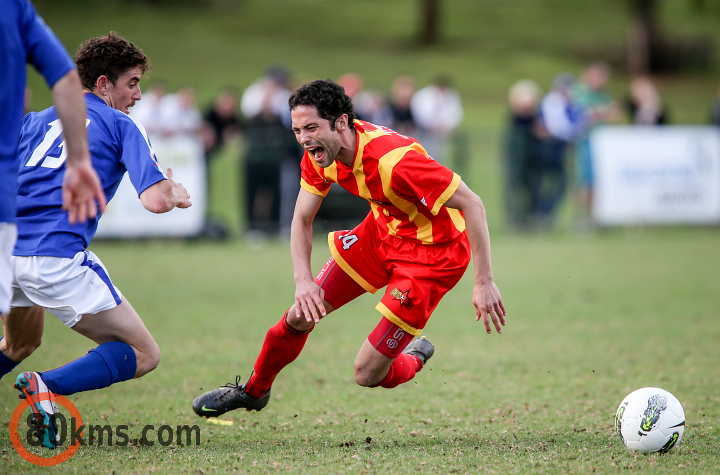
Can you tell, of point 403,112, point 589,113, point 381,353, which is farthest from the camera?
point 589,113

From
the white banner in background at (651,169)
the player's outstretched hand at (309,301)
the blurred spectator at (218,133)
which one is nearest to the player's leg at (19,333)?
the player's outstretched hand at (309,301)

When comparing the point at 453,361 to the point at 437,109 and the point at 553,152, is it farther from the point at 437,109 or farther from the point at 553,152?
the point at 437,109

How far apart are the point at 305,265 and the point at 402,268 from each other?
0.56 meters

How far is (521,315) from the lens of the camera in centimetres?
778

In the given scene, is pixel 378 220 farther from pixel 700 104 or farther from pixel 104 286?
pixel 700 104

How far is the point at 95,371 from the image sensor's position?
12.3 ft

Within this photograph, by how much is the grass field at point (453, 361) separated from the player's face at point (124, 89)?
1.77 m

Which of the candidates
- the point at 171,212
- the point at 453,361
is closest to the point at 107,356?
the point at 453,361

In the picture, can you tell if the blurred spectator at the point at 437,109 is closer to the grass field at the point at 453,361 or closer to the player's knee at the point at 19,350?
the grass field at the point at 453,361

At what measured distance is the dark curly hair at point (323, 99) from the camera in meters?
4.07

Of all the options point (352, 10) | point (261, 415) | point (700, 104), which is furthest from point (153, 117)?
point (352, 10)

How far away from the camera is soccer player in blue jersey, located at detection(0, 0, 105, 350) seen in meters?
3.06

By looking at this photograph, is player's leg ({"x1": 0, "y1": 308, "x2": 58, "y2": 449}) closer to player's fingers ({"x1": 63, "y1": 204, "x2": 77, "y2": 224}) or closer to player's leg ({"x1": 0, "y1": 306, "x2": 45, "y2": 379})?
player's leg ({"x1": 0, "y1": 306, "x2": 45, "y2": 379})

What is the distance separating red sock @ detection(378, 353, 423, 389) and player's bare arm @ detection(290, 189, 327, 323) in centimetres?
55
